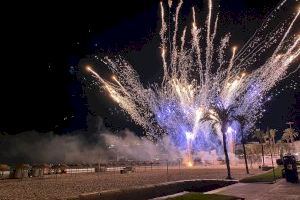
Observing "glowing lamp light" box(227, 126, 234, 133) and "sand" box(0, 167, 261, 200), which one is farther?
"glowing lamp light" box(227, 126, 234, 133)

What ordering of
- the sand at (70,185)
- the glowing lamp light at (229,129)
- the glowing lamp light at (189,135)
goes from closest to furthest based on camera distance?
the sand at (70,185) → the glowing lamp light at (229,129) → the glowing lamp light at (189,135)

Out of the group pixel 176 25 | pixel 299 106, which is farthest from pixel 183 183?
pixel 299 106

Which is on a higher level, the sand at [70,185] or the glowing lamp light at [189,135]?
the glowing lamp light at [189,135]

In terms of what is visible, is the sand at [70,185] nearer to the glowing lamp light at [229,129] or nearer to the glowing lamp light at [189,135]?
the glowing lamp light at [229,129]

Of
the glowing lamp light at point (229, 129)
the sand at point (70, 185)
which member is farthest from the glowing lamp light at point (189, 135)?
the sand at point (70, 185)

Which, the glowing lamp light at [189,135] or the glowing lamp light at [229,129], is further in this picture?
the glowing lamp light at [189,135]

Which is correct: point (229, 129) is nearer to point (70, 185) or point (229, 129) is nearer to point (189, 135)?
point (189, 135)

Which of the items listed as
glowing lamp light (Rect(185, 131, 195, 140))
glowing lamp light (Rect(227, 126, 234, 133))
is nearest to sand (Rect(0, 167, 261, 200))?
glowing lamp light (Rect(227, 126, 234, 133))

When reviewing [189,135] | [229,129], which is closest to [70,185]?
[229,129]

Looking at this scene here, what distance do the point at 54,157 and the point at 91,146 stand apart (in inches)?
608

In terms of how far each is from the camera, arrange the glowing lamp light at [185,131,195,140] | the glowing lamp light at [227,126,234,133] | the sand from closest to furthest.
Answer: the sand < the glowing lamp light at [227,126,234,133] < the glowing lamp light at [185,131,195,140]

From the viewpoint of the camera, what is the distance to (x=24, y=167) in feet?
163

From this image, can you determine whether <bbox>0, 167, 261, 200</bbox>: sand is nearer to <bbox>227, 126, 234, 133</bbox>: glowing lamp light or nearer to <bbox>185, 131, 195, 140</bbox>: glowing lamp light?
<bbox>227, 126, 234, 133</bbox>: glowing lamp light

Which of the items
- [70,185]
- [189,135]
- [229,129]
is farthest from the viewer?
[189,135]
